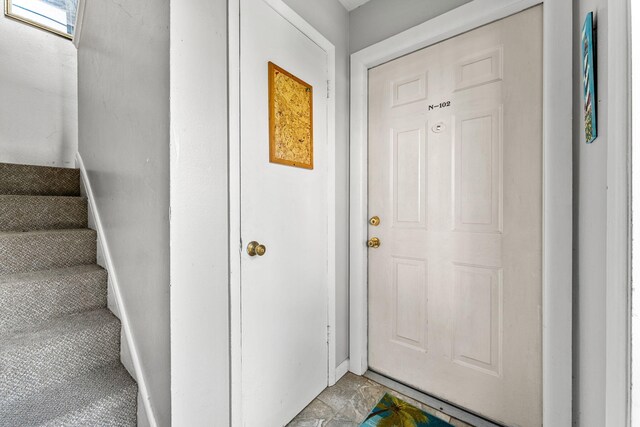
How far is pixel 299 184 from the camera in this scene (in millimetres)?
1436

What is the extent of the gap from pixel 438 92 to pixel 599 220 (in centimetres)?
100

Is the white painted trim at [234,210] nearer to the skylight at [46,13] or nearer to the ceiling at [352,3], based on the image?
the ceiling at [352,3]

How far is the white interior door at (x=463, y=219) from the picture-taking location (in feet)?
4.09

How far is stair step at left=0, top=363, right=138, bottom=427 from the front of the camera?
2.98 ft

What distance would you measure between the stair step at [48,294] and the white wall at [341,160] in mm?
1261

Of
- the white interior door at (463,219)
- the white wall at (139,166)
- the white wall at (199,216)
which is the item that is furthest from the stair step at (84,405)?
the white interior door at (463,219)

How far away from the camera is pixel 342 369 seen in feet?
5.74

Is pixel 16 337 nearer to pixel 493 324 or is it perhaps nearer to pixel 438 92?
pixel 493 324

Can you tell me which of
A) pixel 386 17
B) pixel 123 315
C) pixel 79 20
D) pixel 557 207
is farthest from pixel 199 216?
pixel 79 20

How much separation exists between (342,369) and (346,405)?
0.83 ft

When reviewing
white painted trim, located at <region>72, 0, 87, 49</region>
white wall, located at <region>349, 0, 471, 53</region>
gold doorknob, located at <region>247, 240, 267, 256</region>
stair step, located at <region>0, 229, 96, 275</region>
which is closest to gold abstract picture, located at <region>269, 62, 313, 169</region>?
gold doorknob, located at <region>247, 240, 267, 256</region>

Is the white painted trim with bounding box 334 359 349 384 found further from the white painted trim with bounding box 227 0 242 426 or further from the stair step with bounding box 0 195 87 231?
the stair step with bounding box 0 195 87 231

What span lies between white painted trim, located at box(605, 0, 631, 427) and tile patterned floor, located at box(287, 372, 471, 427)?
1.17 m

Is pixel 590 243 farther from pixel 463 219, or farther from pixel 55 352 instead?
pixel 55 352
